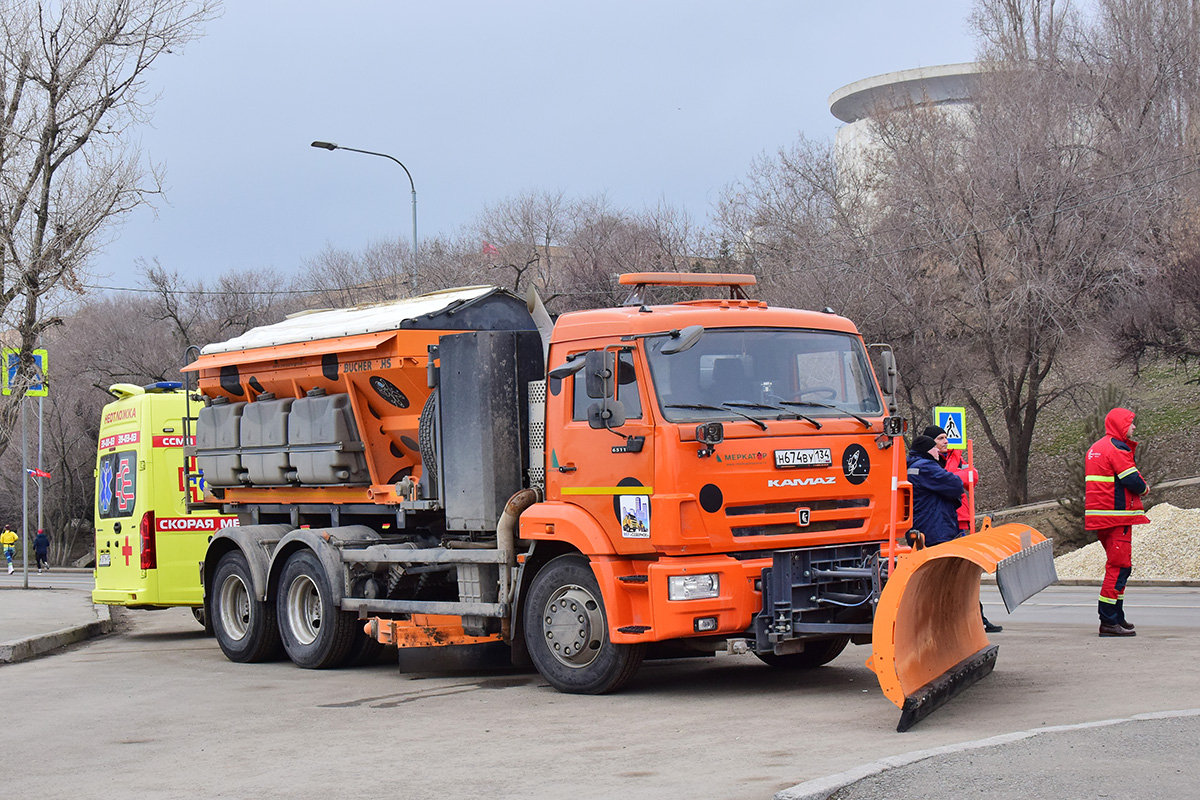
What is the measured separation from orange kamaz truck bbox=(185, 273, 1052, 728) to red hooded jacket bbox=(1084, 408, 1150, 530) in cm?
230

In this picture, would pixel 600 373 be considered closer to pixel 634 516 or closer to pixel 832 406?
pixel 634 516

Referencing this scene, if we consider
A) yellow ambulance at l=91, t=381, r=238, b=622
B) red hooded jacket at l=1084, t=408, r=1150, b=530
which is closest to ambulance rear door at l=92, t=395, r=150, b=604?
yellow ambulance at l=91, t=381, r=238, b=622

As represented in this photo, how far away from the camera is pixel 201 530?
1558 centimetres

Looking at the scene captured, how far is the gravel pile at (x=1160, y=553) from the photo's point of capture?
19.7 meters

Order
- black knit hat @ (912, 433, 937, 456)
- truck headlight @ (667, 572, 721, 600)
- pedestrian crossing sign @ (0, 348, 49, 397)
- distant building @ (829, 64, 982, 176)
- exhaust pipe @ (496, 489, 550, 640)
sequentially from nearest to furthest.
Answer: truck headlight @ (667, 572, 721, 600) → exhaust pipe @ (496, 489, 550, 640) → black knit hat @ (912, 433, 937, 456) → pedestrian crossing sign @ (0, 348, 49, 397) → distant building @ (829, 64, 982, 176)

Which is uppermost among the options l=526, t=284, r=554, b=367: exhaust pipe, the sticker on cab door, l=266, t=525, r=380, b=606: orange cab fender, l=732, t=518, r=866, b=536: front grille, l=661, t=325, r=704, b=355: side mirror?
l=526, t=284, r=554, b=367: exhaust pipe

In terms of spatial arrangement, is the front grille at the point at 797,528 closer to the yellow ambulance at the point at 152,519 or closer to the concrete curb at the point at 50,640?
the yellow ambulance at the point at 152,519

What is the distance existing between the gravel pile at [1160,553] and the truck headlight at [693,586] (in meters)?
12.2

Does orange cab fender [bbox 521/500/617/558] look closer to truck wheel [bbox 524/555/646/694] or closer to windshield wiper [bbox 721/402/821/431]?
truck wheel [bbox 524/555/646/694]

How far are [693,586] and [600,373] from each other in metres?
1.61

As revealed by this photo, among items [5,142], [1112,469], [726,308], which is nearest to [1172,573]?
[1112,469]

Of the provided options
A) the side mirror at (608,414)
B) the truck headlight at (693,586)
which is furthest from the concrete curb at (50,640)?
the truck headlight at (693,586)

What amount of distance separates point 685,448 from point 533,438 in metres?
1.92

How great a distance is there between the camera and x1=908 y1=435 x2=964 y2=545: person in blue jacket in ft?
38.1
